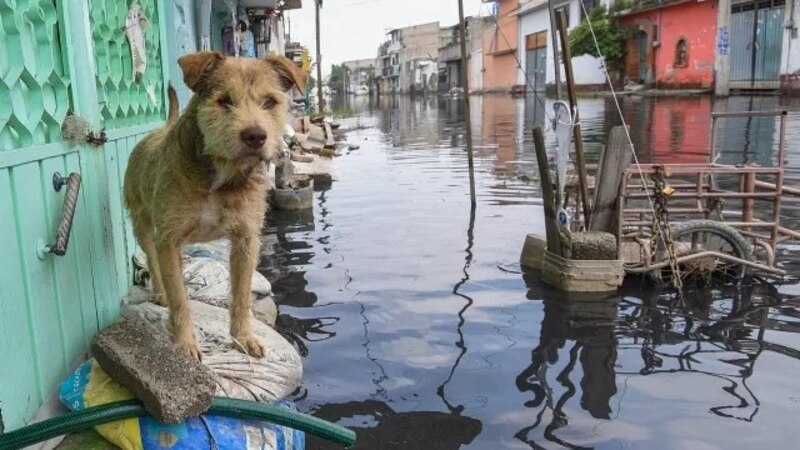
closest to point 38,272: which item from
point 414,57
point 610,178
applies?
point 610,178

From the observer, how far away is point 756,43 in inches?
1328

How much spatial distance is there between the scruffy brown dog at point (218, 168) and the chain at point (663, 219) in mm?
4068

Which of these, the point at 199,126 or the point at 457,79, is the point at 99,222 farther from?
the point at 457,79

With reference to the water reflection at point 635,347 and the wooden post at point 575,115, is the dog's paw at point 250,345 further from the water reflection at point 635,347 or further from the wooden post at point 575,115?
the wooden post at point 575,115

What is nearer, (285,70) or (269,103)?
(269,103)

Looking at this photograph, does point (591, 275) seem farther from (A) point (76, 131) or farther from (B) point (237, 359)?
(A) point (76, 131)

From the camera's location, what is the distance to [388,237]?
8.96m

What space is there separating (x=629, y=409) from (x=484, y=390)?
953mm

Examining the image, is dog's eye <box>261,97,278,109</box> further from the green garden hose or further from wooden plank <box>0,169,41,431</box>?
the green garden hose

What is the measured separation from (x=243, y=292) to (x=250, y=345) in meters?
0.30

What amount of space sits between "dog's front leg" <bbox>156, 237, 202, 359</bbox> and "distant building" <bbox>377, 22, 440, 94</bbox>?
9070 cm

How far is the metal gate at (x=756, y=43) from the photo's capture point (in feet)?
107

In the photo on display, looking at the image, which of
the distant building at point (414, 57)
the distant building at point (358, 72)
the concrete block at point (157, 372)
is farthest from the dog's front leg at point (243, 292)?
the distant building at point (358, 72)

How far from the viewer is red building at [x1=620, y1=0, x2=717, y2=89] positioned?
37.1 meters
